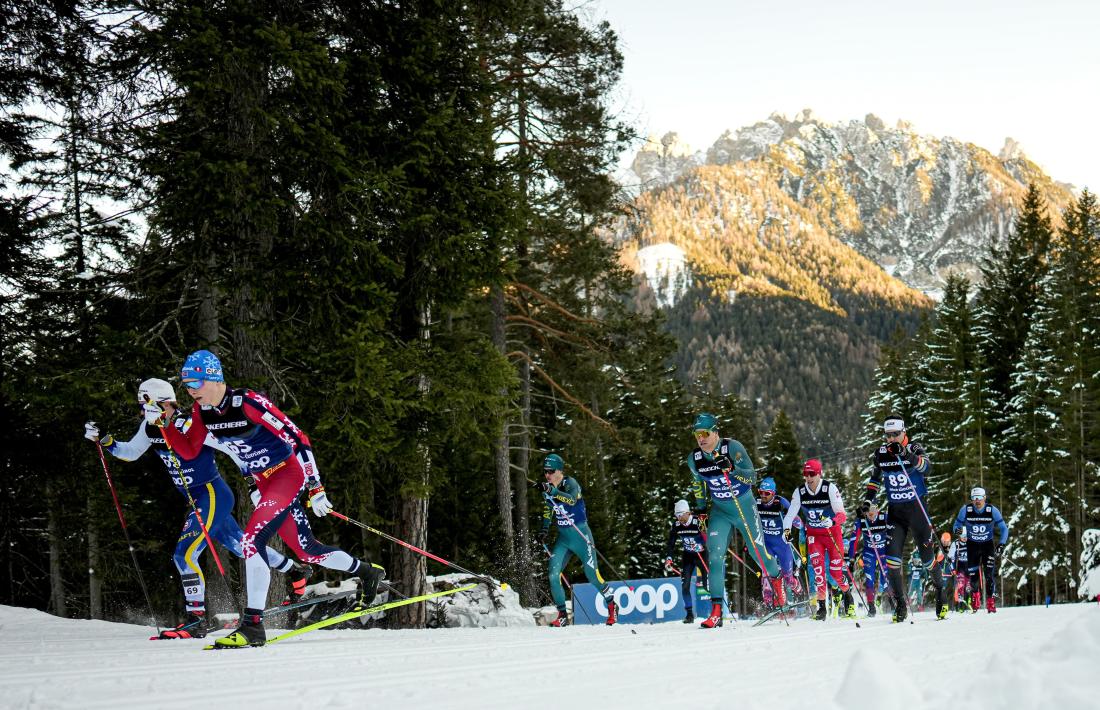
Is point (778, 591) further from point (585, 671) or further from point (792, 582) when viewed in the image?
point (585, 671)

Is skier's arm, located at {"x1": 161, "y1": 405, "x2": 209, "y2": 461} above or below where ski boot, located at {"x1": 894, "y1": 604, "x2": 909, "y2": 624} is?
above

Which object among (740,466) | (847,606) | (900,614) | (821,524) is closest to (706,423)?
(740,466)

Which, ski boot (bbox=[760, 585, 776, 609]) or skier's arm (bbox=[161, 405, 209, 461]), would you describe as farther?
ski boot (bbox=[760, 585, 776, 609])

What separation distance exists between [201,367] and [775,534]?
10.9 metres

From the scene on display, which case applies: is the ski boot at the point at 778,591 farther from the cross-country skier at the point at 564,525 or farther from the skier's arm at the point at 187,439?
the skier's arm at the point at 187,439

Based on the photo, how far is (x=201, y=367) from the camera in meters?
8.06

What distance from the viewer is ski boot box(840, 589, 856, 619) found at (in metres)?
13.8

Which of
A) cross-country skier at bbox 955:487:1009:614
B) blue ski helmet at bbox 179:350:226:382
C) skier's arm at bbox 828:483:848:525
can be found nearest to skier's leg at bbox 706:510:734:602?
skier's arm at bbox 828:483:848:525

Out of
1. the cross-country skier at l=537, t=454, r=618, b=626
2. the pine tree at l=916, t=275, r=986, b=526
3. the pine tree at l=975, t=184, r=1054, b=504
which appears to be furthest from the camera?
the pine tree at l=975, t=184, r=1054, b=504

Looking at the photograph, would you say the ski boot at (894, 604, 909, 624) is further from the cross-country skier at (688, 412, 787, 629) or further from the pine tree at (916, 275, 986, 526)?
the pine tree at (916, 275, 986, 526)

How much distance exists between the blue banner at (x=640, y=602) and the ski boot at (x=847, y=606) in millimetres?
5429

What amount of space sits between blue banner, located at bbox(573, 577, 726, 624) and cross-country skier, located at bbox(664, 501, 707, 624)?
5.44 meters

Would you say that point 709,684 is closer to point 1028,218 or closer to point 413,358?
point 413,358

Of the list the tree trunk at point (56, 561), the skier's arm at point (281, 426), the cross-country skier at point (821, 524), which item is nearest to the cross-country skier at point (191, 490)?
the skier's arm at point (281, 426)
